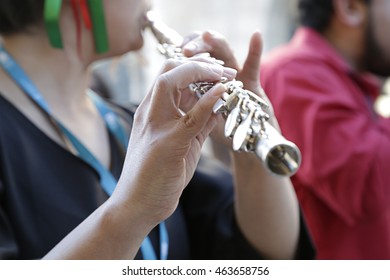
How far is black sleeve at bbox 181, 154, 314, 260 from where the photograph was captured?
119 cm

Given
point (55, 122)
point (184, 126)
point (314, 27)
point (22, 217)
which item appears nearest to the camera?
point (184, 126)

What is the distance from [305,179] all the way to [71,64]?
0.63 metres

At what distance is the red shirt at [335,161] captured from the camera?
1408 mm

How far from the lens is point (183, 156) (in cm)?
75

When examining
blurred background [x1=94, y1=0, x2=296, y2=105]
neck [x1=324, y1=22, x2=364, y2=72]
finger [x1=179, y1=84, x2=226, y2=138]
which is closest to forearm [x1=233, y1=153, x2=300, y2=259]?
finger [x1=179, y1=84, x2=226, y2=138]

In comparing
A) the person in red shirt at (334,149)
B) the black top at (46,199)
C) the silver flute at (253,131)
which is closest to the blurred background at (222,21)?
the person in red shirt at (334,149)

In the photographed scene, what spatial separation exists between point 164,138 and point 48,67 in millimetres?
473

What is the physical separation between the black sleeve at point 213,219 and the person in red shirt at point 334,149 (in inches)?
9.8

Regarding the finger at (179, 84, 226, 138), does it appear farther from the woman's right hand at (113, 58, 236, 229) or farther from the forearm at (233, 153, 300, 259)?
the forearm at (233, 153, 300, 259)

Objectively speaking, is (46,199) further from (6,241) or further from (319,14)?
(319,14)

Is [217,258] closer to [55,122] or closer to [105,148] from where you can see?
[105,148]

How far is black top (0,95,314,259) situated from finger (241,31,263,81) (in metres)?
0.30
